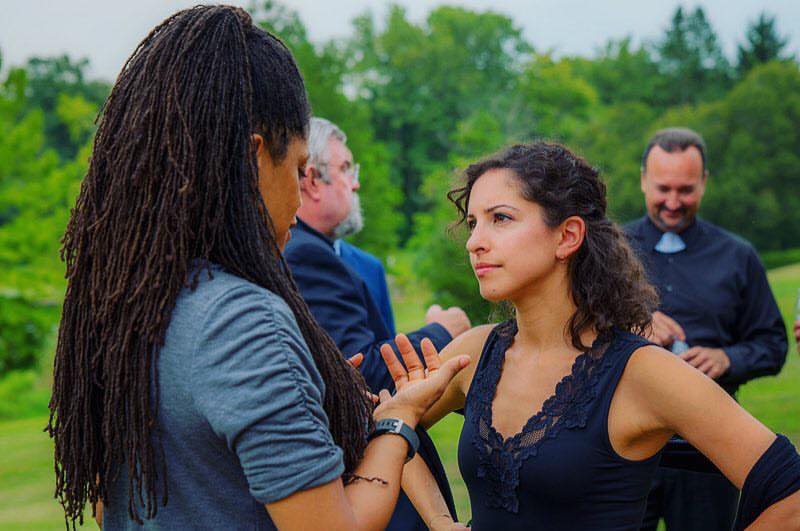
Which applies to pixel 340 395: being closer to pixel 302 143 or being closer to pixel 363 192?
pixel 302 143

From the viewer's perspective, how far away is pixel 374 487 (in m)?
1.76

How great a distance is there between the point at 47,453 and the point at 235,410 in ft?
39.0

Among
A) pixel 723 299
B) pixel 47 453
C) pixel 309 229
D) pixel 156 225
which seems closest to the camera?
pixel 156 225

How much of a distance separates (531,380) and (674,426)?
490mm

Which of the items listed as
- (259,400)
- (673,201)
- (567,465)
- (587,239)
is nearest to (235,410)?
(259,400)

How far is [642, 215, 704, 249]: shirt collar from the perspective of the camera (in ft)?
16.9

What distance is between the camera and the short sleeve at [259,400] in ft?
5.01

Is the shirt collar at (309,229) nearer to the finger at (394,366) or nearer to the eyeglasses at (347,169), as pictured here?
the eyeglasses at (347,169)

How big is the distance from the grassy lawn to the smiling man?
2.95m

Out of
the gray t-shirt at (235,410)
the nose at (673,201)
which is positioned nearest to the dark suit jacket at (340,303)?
the gray t-shirt at (235,410)

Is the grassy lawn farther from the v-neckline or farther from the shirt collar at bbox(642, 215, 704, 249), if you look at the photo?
the v-neckline

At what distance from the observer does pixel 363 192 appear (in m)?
28.1

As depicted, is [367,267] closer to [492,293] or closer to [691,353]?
[691,353]

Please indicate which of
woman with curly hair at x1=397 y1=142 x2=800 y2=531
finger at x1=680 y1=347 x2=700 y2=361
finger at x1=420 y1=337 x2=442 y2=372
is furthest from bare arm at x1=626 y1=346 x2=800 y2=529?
finger at x1=680 y1=347 x2=700 y2=361
